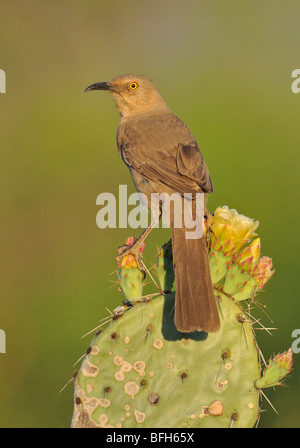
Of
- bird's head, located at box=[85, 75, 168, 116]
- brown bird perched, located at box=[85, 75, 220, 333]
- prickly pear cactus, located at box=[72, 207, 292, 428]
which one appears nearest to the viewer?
prickly pear cactus, located at box=[72, 207, 292, 428]

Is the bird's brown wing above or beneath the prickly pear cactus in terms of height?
above

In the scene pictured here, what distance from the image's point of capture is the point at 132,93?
5121mm

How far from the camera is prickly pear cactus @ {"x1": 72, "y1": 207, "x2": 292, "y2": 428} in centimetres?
325

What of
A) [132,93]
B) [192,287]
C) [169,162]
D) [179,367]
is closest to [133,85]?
[132,93]

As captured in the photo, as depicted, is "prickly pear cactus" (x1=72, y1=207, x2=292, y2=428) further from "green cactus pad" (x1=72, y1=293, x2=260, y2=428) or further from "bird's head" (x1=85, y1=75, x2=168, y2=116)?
"bird's head" (x1=85, y1=75, x2=168, y2=116)

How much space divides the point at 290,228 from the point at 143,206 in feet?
8.72

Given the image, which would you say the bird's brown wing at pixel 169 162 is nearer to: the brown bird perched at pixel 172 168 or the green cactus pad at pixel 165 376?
the brown bird perched at pixel 172 168

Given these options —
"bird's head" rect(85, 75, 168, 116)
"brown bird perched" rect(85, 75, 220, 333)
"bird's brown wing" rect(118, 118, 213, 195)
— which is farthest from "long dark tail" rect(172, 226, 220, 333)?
"bird's head" rect(85, 75, 168, 116)

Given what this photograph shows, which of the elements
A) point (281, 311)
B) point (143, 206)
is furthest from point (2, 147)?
point (143, 206)

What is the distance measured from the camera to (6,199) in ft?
25.3

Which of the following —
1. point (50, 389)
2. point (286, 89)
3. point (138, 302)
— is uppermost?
point (286, 89)

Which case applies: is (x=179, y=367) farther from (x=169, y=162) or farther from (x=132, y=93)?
(x=132, y=93)

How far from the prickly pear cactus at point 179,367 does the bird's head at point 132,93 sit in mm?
1850

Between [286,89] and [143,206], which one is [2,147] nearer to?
[286,89]
